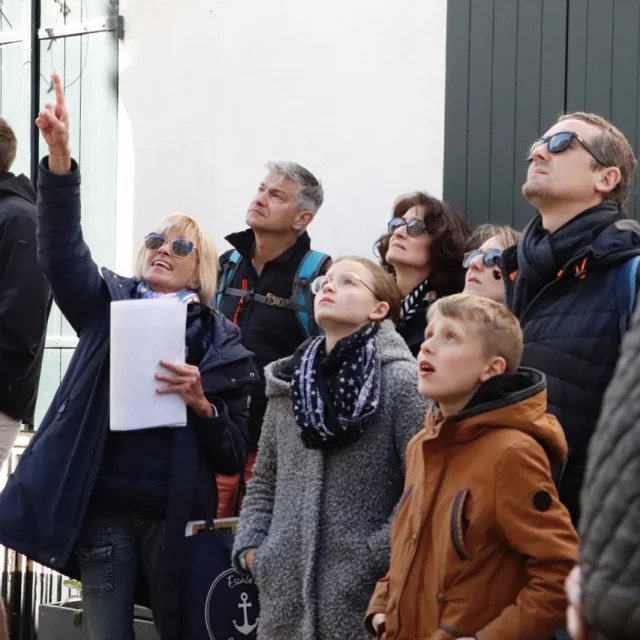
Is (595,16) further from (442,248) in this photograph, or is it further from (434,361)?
(434,361)

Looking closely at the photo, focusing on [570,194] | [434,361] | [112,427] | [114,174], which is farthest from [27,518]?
[114,174]

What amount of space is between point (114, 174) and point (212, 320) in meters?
3.31

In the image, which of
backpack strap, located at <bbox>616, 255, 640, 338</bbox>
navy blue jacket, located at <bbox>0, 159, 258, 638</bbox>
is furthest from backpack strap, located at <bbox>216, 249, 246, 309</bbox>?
backpack strap, located at <bbox>616, 255, 640, 338</bbox>

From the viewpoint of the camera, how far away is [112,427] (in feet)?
13.8

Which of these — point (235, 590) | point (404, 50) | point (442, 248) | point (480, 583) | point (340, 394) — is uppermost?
point (404, 50)

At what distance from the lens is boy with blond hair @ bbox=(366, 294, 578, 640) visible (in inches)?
118

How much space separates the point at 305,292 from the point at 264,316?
0.65 ft

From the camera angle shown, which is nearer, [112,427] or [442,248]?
[112,427]

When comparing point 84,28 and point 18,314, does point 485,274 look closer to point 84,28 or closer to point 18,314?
→ point 18,314

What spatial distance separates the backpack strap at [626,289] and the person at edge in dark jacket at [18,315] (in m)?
2.71

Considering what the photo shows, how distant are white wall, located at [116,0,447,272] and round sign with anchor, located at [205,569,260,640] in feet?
7.93

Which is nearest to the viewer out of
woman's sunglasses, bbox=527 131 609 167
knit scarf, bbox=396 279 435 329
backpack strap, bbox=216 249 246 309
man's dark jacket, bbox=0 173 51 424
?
woman's sunglasses, bbox=527 131 609 167

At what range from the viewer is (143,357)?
4.27m

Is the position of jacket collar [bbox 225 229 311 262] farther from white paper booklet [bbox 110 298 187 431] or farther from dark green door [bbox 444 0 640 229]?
white paper booklet [bbox 110 298 187 431]
